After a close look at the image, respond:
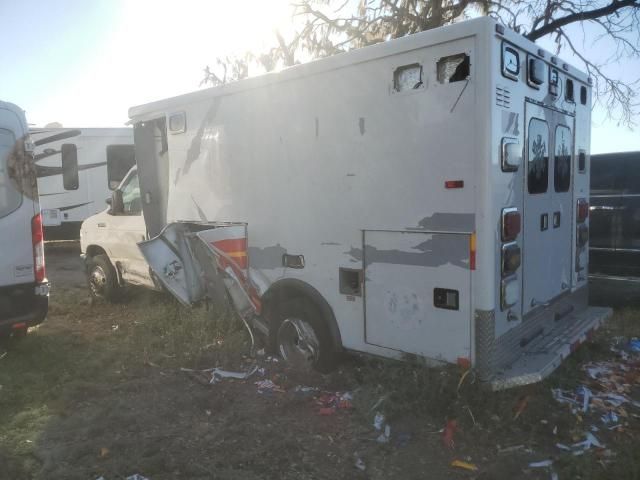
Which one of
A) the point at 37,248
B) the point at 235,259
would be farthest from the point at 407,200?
the point at 37,248

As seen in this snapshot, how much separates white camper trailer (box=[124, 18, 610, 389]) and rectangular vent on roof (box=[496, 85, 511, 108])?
0.08 feet

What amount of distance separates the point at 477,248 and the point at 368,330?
1.15 metres

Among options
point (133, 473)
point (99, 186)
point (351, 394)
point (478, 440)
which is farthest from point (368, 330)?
point (99, 186)

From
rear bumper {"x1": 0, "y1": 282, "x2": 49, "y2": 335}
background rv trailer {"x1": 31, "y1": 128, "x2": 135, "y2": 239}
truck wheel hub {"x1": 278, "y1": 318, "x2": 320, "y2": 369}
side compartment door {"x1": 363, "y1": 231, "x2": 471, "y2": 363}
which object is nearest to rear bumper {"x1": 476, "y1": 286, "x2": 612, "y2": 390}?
side compartment door {"x1": 363, "y1": 231, "x2": 471, "y2": 363}

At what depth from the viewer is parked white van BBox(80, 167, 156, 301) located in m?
6.93

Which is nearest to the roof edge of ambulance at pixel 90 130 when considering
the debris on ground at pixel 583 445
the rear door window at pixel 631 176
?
the rear door window at pixel 631 176

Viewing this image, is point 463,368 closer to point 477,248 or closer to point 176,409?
point 477,248

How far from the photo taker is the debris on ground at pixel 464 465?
3.38 m

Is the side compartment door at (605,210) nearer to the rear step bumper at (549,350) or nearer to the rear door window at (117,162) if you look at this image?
the rear step bumper at (549,350)

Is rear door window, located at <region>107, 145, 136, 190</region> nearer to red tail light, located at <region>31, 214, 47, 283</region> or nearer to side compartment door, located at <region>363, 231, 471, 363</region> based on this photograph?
red tail light, located at <region>31, 214, 47, 283</region>

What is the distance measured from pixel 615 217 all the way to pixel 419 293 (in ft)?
11.9

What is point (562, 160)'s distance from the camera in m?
4.73

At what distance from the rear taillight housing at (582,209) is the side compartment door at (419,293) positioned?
2.03 meters

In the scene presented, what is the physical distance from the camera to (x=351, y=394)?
4.37 meters
